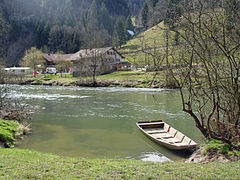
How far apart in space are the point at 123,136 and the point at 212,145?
6134 mm

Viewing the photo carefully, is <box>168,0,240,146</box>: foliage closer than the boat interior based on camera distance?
Yes

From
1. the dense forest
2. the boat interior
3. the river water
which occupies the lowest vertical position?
the river water

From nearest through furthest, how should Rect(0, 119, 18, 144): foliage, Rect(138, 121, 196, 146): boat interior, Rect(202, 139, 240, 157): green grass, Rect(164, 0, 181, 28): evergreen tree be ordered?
Rect(164, 0, 181, 28): evergreen tree
Rect(202, 139, 240, 157): green grass
Rect(138, 121, 196, 146): boat interior
Rect(0, 119, 18, 144): foliage

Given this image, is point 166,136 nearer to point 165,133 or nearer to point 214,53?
point 165,133

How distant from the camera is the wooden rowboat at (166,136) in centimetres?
1127

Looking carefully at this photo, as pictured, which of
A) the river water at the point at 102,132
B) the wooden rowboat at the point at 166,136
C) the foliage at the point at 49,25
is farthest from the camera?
the foliage at the point at 49,25

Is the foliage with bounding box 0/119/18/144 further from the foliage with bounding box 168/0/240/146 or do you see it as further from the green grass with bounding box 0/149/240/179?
the foliage with bounding box 168/0/240/146

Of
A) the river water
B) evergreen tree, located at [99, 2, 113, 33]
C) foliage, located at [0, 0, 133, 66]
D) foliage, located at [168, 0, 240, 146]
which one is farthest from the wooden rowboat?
evergreen tree, located at [99, 2, 113, 33]

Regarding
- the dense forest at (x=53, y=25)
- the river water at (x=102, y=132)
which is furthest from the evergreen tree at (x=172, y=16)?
the dense forest at (x=53, y=25)

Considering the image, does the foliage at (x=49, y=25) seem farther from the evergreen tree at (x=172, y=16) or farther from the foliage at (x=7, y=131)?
the evergreen tree at (x=172, y=16)

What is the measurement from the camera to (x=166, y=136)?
13539mm

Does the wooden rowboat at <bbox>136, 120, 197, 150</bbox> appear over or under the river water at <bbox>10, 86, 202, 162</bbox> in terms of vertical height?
over

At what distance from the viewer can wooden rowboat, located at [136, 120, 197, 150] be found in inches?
444

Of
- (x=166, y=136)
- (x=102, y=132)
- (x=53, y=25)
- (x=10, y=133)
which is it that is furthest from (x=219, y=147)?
(x=53, y=25)
